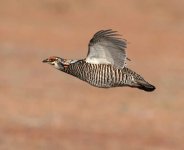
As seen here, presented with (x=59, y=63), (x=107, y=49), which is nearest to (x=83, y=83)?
(x=59, y=63)

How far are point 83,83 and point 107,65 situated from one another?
1544cm

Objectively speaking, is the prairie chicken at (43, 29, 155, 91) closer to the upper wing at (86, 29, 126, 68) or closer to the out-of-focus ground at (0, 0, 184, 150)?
the upper wing at (86, 29, 126, 68)

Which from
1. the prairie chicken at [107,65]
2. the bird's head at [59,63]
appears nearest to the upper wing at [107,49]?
the prairie chicken at [107,65]

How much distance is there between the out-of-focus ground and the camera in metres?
18.1

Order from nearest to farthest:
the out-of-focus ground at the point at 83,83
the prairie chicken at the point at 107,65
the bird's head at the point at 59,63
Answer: the prairie chicken at the point at 107,65, the bird's head at the point at 59,63, the out-of-focus ground at the point at 83,83

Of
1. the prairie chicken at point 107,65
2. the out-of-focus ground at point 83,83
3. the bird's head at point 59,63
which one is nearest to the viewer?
the prairie chicken at point 107,65

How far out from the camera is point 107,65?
829cm

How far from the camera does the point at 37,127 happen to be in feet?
59.4

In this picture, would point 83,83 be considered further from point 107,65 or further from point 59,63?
point 107,65

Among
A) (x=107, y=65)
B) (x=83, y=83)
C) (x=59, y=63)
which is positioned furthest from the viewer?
(x=83, y=83)

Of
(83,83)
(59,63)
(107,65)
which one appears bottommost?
(107,65)

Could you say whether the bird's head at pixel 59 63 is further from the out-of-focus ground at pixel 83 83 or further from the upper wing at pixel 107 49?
the out-of-focus ground at pixel 83 83

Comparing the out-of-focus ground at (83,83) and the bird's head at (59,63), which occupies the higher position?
the out-of-focus ground at (83,83)

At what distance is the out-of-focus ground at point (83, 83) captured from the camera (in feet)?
59.5
